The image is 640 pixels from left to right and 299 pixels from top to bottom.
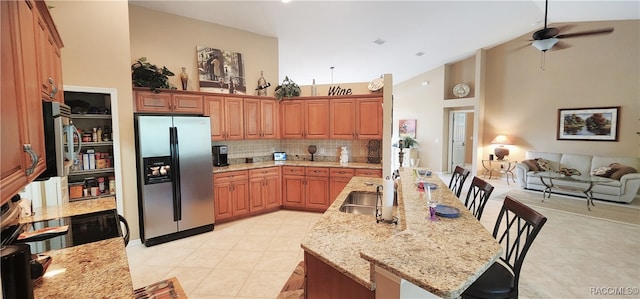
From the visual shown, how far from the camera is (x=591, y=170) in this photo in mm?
6109

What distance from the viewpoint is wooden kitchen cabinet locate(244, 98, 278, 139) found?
15.6ft

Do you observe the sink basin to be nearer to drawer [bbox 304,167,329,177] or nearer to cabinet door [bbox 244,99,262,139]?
drawer [bbox 304,167,329,177]

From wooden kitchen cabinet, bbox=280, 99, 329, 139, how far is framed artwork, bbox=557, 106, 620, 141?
6.42 m

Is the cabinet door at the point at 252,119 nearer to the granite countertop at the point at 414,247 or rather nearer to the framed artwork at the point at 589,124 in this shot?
the granite countertop at the point at 414,247

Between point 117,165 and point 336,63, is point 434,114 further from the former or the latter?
point 117,165

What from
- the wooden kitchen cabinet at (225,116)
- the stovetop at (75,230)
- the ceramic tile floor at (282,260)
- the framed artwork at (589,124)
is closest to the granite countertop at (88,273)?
the stovetop at (75,230)

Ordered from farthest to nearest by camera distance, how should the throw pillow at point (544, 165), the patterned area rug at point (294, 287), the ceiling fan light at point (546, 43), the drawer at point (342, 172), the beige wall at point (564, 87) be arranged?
the throw pillow at point (544, 165) < the beige wall at point (564, 87) < the drawer at point (342, 172) < the ceiling fan light at point (546, 43) < the patterned area rug at point (294, 287)

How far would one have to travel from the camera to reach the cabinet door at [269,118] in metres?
4.96

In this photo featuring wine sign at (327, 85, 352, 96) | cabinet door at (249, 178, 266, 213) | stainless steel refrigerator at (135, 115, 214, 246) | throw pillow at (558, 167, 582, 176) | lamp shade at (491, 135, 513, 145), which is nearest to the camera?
stainless steel refrigerator at (135, 115, 214, 246)

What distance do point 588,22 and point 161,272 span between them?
1004 cm

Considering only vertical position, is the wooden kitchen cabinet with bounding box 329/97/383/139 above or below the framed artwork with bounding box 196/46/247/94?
below

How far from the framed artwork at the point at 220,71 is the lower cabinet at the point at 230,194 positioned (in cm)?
151

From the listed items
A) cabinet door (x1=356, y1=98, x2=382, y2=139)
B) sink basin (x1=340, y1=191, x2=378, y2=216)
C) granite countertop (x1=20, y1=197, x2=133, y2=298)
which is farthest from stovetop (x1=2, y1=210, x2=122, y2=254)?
cabinet door (x1=356, y1=98, x2=382, y2=139)

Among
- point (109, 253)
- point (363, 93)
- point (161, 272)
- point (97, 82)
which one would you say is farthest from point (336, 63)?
point (109, 253)
